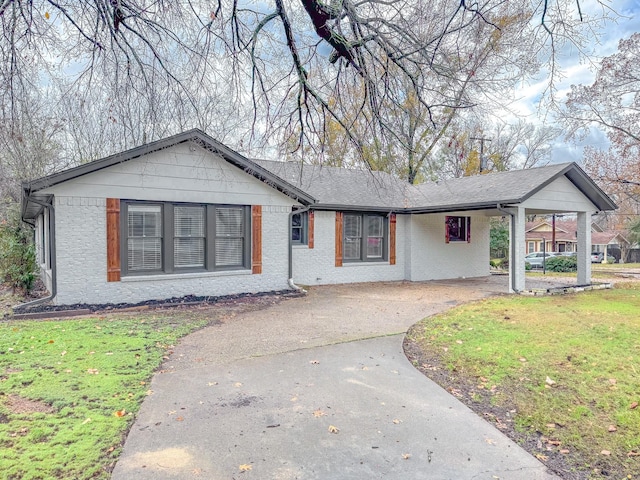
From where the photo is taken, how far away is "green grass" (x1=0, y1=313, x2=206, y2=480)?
283 cm

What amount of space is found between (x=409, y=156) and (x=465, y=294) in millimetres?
6865

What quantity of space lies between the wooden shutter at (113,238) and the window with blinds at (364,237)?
278 inches

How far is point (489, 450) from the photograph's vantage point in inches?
124

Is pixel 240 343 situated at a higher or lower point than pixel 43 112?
lower

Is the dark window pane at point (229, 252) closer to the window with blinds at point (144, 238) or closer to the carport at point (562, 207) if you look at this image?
the window with blinds at point (144, 238)

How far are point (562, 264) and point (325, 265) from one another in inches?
657

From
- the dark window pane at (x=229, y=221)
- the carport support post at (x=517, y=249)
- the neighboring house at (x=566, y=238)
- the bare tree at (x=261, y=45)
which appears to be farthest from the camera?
the neighboring house at (x=566, y=238)

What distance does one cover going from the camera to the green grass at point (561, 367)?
333 centimetres

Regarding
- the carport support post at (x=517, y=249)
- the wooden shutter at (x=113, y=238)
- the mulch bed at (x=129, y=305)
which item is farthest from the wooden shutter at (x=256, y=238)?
the carport support post at (x=517, y=249)

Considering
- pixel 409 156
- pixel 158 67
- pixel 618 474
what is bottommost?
pixel 618 474

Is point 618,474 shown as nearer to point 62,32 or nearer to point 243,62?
point 243,62

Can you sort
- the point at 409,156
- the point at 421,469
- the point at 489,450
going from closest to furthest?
the point at 421,469, the point at 489,450, the point at 409,156

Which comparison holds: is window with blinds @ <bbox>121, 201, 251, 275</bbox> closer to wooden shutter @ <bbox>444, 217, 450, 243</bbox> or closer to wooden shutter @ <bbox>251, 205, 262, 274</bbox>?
wooden shutter @ <bbox>251, 205, 262, 274</bbox>

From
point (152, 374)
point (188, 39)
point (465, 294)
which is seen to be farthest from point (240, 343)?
point (465, 294)
